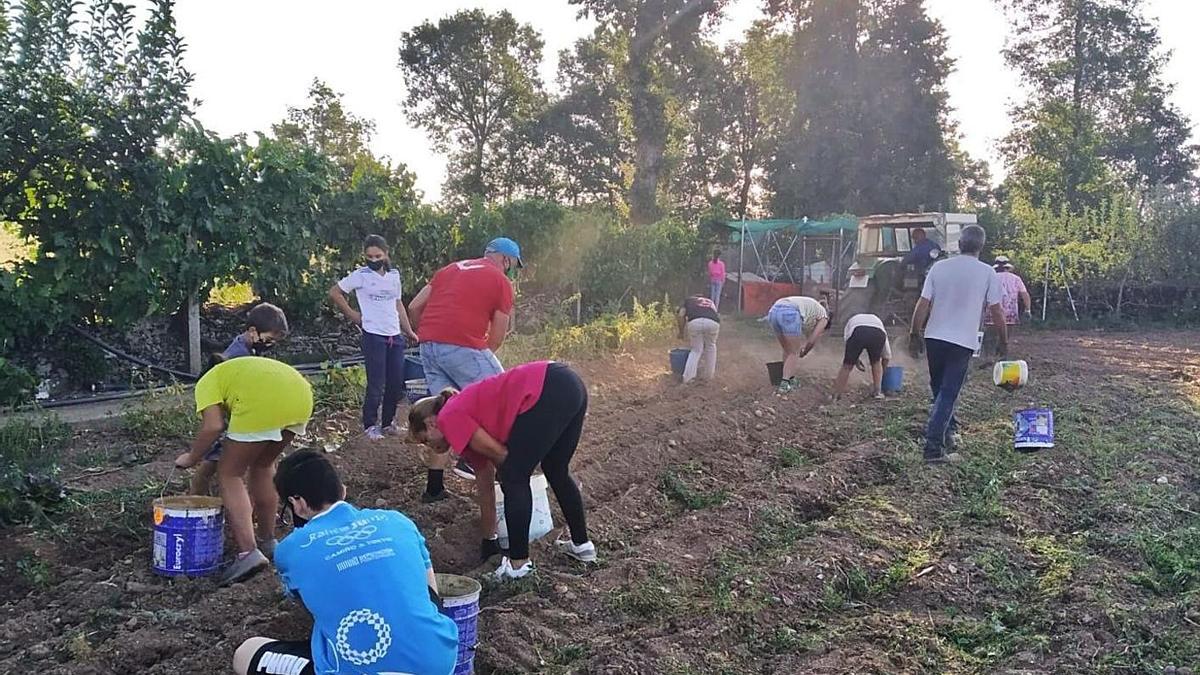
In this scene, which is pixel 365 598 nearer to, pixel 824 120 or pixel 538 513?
pixel 538 513

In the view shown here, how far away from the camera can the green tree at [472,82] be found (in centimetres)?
3384

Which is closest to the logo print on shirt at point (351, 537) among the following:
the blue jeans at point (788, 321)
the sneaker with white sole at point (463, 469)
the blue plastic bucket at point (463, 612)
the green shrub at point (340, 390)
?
the blue plastic bucket at point (463, 612)

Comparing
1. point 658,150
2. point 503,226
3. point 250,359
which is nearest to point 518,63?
point 658,150

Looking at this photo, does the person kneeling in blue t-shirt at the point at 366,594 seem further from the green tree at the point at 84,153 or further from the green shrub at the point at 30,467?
the green tree at the point at 84,153

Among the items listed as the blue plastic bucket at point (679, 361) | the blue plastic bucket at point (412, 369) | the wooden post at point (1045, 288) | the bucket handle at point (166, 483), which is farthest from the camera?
the wooden post at point (1045, 288)

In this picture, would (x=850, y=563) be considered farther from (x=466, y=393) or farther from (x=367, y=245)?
(x=367, y=245)

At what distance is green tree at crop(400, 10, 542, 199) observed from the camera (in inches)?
1332

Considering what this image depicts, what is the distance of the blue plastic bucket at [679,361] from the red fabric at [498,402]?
607 centimetres

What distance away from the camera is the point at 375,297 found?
6.73m

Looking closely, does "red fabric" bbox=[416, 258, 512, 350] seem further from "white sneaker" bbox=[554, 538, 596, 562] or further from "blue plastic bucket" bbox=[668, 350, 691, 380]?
"blue plastic bucket" bbox=[668, 350, 691, 380]

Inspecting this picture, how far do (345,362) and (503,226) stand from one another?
5253 millimetres

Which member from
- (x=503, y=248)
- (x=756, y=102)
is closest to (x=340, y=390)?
(x=503, y=248)

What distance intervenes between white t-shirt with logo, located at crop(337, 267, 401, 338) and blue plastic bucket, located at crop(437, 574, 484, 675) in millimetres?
3427

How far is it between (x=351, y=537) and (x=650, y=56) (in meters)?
23.0
